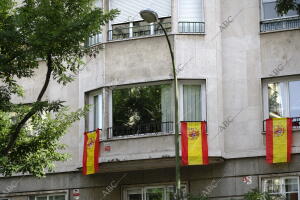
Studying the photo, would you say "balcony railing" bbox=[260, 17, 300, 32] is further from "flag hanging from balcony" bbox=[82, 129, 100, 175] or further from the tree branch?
the tree branch

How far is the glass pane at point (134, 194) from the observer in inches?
1024

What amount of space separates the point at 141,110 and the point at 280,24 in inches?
222

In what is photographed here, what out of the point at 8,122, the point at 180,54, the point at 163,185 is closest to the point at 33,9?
the point at 8,122

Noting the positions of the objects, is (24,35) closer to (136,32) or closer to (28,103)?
(136,32)

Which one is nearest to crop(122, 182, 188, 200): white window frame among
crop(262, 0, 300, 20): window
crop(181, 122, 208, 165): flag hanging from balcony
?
crop(181, 122, 208, 165): flag hanging from balcony

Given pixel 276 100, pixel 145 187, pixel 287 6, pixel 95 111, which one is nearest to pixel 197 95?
pixel 276 100

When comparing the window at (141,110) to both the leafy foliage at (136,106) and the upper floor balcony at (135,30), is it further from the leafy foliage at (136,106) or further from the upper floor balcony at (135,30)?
the upper floor balcony at (135,30)

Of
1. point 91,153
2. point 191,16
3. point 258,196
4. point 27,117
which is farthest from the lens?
point 191,16

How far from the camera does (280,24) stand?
2536cm

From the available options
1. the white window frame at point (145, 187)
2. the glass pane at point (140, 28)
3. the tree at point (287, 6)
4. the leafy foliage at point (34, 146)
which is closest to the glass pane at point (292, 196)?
the white window frame at point (145, 187)

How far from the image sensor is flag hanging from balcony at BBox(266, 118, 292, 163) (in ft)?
77.9

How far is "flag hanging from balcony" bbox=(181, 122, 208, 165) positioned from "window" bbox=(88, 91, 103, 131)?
11.8ft

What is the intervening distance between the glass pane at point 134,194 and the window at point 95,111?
8.49 ft

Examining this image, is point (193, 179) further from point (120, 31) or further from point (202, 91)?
point (120, 31)
